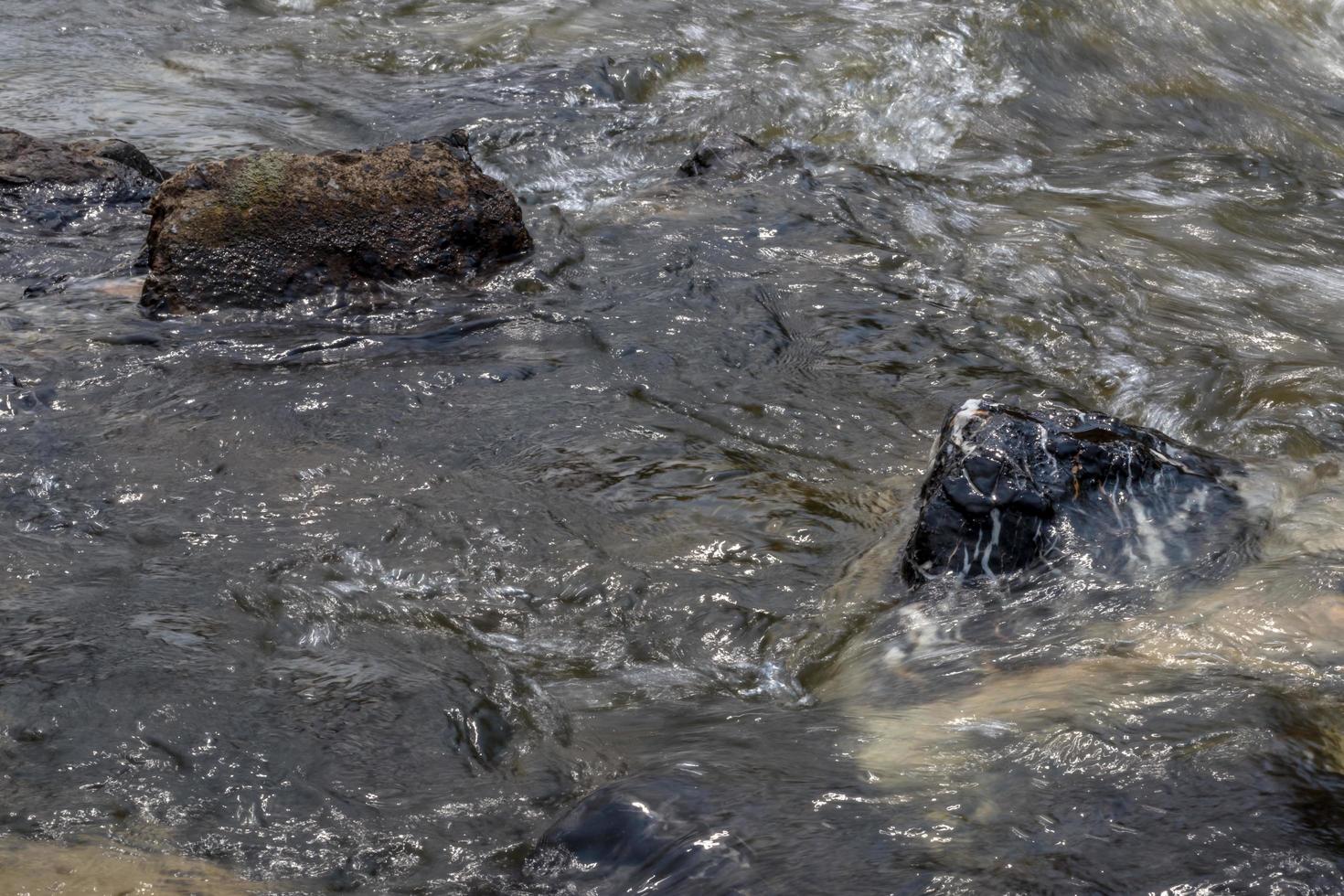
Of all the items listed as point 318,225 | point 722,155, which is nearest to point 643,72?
point 722,155

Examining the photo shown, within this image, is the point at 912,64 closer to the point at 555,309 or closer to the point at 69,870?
the point at 555,309

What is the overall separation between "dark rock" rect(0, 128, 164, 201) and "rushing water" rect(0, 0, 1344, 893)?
30 cm

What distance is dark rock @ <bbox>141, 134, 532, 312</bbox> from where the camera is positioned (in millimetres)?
4914

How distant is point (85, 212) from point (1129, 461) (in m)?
4.52

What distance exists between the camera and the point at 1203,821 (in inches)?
93.5

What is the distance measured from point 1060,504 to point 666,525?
1.10m

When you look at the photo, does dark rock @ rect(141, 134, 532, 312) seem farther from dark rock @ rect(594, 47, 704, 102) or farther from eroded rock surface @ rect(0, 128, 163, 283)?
dark rock @ rect(594, 47, 704, 102)

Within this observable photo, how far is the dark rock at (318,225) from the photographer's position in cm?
491

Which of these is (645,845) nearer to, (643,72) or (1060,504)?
(1060,504)

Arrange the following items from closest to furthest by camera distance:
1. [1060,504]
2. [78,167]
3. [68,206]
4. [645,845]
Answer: [645,845], [1060,504], [68,206], [78,167]

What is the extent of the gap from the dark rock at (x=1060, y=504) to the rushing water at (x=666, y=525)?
131 millimetres

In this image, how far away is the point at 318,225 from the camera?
509cm

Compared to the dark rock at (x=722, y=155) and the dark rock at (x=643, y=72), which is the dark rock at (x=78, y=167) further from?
the dark rock at (x=643, y=72)

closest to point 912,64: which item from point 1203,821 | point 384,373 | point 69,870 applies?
point 384,373
